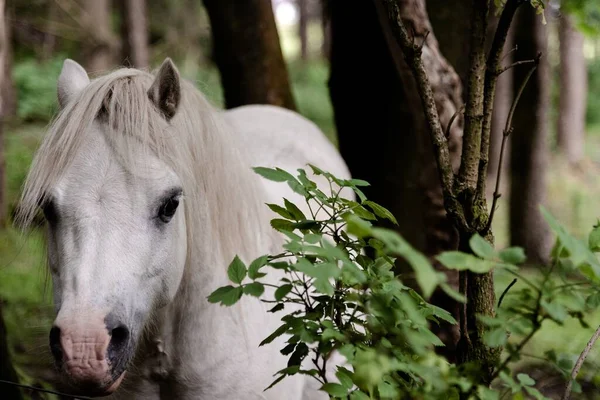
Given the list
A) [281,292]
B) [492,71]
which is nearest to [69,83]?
[281,292]

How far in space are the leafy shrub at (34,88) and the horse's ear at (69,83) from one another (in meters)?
12.8

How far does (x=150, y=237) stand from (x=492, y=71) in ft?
3.50

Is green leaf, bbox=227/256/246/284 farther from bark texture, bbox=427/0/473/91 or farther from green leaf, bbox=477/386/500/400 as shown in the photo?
bark texture, bbox=427/0/473/91

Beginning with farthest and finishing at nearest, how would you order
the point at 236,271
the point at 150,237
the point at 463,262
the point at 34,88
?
the point at 34,88 → the point at 150,237 → the point at 236,271 → the point at 463,262

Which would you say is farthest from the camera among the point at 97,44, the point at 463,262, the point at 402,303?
the point at 97,44

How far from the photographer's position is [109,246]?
181 cm

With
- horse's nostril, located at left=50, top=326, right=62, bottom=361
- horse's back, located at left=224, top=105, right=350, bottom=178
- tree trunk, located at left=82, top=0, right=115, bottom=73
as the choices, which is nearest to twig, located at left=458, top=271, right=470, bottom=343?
horse's nostril, located at left=50, top=326, right=62, bottom=361

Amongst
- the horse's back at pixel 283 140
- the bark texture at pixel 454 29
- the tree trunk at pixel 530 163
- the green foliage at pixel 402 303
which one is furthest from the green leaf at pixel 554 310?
the tree trunk at pixel 530 163

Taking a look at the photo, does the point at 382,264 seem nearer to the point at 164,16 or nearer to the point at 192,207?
the point at 192,207

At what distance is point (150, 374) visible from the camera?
228 centimetres

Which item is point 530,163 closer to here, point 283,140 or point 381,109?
point 381,109

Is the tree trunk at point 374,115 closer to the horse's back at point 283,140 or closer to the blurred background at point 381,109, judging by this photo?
the blurred background at point 381,109

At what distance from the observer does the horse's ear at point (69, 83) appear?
7.38 ft

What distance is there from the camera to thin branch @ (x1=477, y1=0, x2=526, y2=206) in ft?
5.60
